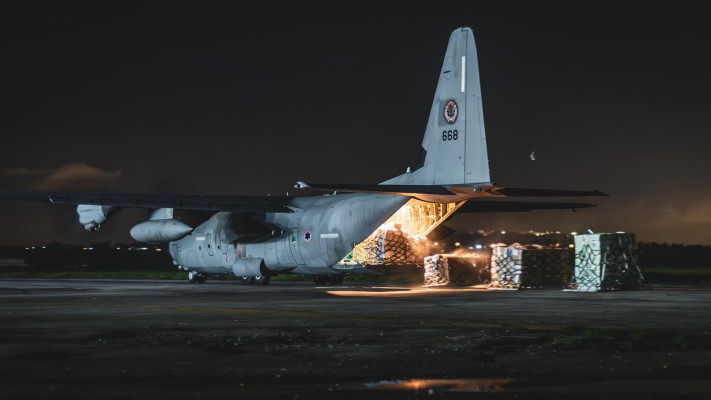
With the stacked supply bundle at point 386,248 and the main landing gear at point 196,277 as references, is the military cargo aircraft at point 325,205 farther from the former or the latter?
the stacked supply bundle at point 386,248

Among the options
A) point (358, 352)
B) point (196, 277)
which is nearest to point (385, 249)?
point (196, 277)

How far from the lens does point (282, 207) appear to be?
3475cm

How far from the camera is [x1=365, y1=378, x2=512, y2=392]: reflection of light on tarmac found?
759 centimetres

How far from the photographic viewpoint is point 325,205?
32969mm

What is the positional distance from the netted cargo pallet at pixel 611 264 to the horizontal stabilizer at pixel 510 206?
762 centimetres

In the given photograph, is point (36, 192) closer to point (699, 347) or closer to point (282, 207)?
point (282, 207)

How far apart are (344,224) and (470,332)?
60.9 feet

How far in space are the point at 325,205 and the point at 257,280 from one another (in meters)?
5.43

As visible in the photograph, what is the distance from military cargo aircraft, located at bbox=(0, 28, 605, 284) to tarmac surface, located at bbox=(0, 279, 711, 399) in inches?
345

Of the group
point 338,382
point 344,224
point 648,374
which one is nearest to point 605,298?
point 344,224

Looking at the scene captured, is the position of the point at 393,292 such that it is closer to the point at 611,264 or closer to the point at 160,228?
the point at 611,264

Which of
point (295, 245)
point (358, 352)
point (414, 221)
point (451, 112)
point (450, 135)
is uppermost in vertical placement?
point (451, 112)

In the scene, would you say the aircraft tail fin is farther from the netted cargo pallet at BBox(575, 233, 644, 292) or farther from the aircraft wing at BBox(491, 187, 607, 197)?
the netted cargo pallet at BBox(575, 233, 644, 292)

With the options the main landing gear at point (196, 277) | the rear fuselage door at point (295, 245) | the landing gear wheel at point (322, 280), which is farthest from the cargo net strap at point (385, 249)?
the main landing gear at point (196, 277)
